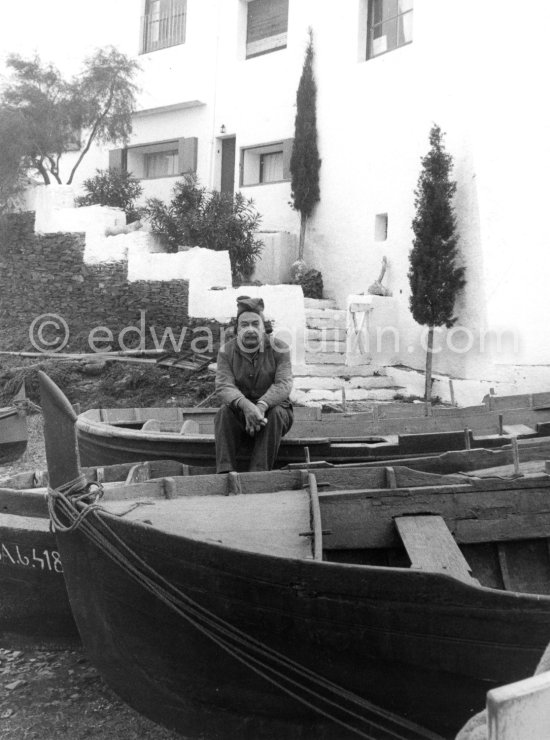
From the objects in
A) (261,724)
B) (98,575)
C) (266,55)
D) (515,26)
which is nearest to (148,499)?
(98,575)

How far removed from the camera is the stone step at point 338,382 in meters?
12.1

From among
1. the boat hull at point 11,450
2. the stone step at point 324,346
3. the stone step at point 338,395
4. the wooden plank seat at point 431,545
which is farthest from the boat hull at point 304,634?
the stone step at point 324,346

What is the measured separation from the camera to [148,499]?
16.3 feet

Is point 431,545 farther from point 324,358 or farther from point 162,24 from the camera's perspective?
point 162,24

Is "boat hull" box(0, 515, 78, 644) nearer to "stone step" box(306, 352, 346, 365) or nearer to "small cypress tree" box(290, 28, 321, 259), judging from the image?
"stone step" box(306, 352, 346, 365)

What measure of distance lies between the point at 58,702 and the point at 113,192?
13.6 m

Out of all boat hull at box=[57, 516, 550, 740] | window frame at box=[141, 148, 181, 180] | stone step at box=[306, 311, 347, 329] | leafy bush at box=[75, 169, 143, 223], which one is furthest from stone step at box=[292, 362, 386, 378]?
boat hull at box=[57, 516, 550, 740]

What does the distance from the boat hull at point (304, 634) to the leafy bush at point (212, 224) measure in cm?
1134

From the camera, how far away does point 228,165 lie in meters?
17.1

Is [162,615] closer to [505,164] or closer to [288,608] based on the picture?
[288,608]

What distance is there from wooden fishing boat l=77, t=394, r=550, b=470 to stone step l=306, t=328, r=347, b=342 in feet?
14.1

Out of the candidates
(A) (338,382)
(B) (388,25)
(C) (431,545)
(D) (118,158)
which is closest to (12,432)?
(A) (338,382)

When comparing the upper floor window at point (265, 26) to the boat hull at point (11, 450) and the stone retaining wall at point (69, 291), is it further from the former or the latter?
the boat hull at point (11, 450)

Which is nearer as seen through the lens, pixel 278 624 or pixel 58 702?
pixel 278 624
